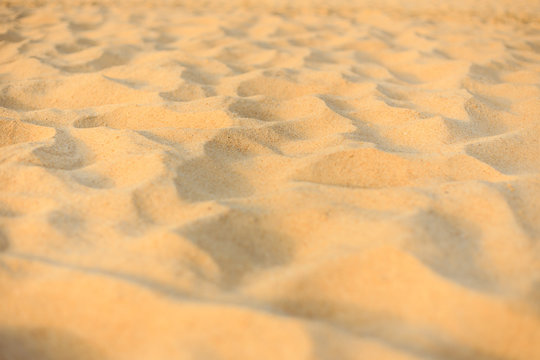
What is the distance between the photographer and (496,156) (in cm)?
140

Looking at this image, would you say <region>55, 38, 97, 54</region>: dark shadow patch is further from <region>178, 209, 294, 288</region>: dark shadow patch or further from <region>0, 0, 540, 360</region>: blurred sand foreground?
<region>178, 209, 294, 288</region>: dark shadow patch

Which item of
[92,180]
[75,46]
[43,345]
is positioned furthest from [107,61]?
[43,345]

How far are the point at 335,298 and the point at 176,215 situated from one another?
0.45 metres

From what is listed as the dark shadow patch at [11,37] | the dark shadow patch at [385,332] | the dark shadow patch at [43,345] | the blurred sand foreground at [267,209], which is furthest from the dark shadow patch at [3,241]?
the dark shadow patch at [11,37]

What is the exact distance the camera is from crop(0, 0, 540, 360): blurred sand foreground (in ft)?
2.56

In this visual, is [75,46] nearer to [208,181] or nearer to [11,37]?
[11,37]

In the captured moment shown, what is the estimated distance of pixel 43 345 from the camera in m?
0.79

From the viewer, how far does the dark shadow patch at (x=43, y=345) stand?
30.3 inches

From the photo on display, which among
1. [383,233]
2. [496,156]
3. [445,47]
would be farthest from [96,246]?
[445,47]

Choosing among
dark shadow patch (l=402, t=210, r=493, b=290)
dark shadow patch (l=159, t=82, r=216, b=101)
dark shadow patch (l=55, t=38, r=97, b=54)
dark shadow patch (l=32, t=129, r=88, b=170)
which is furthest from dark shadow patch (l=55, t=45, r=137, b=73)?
dark shadow patch (l=402, t=210, r=493, b=290)

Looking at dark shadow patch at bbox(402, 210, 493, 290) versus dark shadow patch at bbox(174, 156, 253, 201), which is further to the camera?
dark shadow patch at bbox(174, 156, 253, 201)

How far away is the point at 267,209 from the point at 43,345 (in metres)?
0.56

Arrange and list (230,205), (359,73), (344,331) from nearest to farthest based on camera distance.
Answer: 1. (344,331)
2. (230,205)
3. (359,73)

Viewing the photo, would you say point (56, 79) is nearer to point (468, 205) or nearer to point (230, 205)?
point (230, 205)
